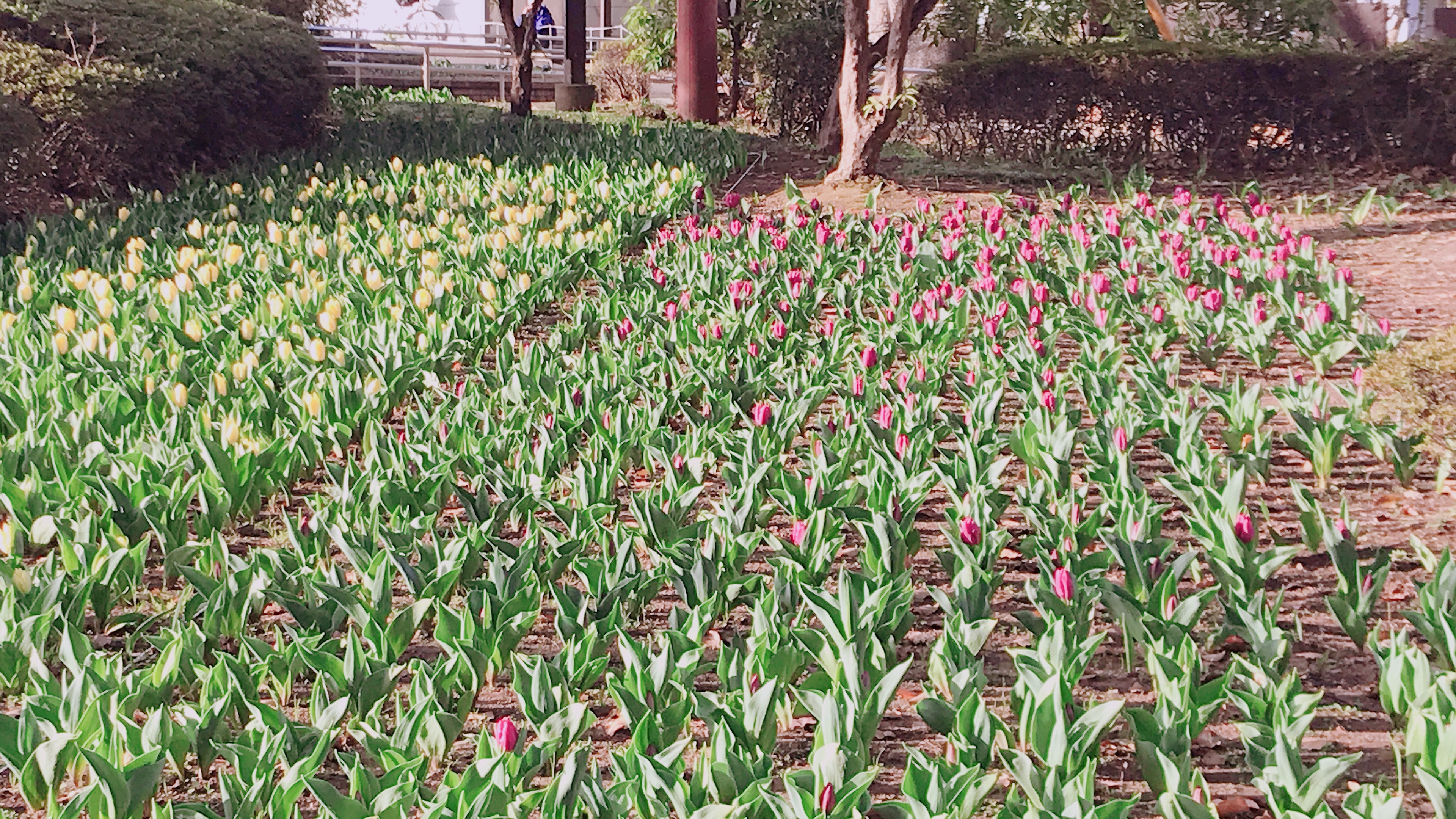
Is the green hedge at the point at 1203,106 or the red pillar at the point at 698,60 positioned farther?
the red pillar at the point at 698,60

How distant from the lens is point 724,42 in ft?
59.0

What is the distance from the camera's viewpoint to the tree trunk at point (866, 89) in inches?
408

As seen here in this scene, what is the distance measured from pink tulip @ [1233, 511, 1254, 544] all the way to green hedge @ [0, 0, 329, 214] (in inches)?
284

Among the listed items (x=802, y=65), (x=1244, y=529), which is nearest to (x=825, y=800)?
(x=1244, y=529)

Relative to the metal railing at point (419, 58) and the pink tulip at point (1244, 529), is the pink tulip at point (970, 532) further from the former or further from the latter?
the metal railing at point (419, 58)

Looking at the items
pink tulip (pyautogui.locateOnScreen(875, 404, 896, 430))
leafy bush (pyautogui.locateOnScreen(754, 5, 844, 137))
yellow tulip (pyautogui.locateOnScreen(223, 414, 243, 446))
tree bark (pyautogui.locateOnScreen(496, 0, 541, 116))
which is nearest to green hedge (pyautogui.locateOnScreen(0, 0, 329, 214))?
tree bark (pyautogui.locateOnScreen(496, 0, 541, 116))

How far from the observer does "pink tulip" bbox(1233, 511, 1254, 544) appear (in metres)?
2.96

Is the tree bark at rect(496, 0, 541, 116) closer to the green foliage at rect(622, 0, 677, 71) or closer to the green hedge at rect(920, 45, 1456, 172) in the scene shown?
the green foliage at rect(622, 0, 677, 71)

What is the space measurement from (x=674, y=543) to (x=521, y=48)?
1254cm

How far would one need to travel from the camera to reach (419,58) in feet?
79.9

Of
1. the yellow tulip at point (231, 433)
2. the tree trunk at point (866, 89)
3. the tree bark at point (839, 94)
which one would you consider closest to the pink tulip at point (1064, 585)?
the yellow tulip at point (231, 433)

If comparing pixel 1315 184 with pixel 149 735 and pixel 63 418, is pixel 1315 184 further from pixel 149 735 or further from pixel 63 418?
pixel 149 735

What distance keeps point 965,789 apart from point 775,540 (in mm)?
1090

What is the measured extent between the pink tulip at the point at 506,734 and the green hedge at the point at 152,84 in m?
7.00
